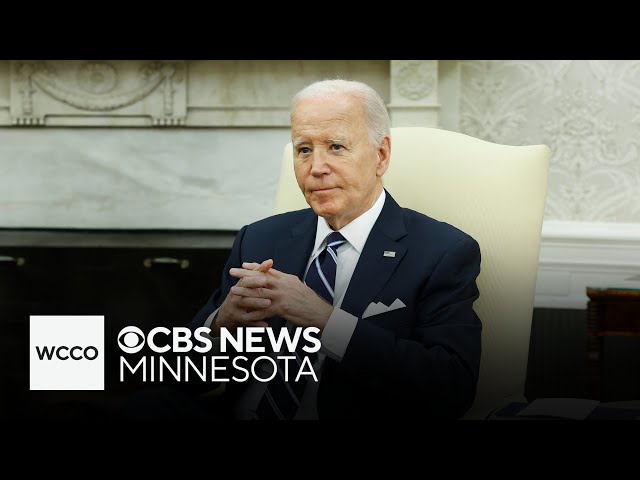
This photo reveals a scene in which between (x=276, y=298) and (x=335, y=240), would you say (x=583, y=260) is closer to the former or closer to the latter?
(x=335, y=240)

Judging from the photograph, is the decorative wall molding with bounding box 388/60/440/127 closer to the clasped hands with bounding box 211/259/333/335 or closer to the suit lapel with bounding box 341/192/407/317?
the suit lapel with bounding box 341/192/407/317

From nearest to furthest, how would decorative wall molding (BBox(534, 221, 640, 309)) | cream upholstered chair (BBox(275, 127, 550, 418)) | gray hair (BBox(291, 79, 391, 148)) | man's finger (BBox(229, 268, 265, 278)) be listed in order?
man's finger (BBox(229, 268, 265, 278)), gray hair (BBox(291, 79, 391, 148)), cream upholstered chair (BBox(275, 127, 550, 418)), decorative wall molding (BBox(534, 221, 640, 309))

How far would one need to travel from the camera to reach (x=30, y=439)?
A: 1.14 meters

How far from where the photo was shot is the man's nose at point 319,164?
49.9 inches

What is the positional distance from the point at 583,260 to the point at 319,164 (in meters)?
2.27

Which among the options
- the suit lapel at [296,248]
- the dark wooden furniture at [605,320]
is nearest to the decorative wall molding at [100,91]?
the dark wooden furniture at [605,320]

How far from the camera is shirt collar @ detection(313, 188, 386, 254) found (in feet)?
4.42

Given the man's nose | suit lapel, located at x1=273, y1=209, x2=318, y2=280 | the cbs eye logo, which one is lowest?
the cbs eye logo

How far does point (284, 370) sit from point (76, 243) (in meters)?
A: 2.27

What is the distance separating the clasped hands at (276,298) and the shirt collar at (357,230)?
0.50ft

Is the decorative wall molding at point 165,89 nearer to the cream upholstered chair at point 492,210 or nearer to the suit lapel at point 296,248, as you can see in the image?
the cream upholstered chair at point 492,210

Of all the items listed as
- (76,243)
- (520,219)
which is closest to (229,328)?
(520,219)

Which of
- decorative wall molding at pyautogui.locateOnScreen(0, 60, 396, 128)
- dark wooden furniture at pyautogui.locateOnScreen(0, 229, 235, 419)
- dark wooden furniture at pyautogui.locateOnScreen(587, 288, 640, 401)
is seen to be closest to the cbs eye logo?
dark wooden furniture at pyautogui.locateOnScreen(587, 288, 640, 401)

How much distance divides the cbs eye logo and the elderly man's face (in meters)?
0.33
